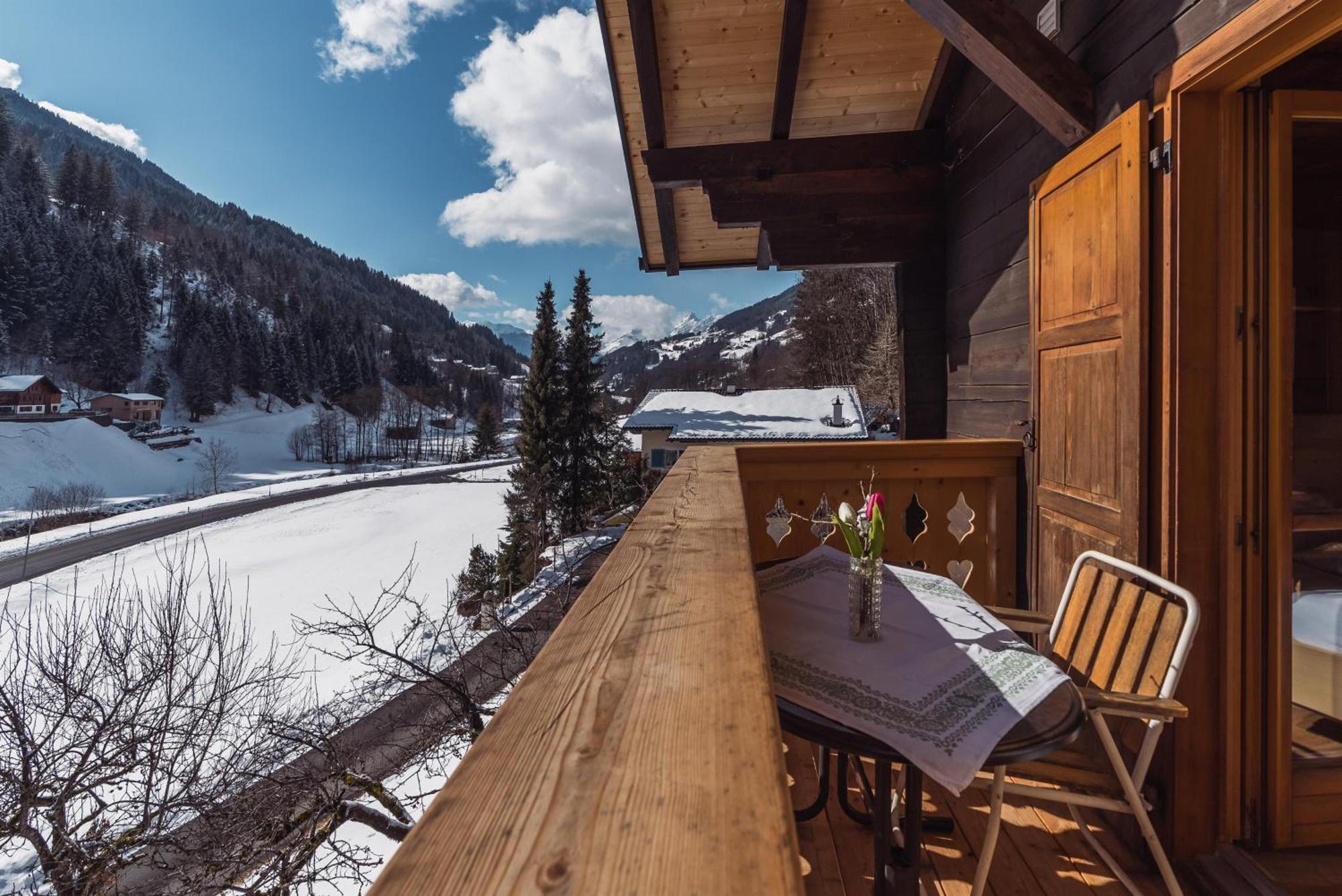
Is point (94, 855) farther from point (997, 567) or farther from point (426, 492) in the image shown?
point (426, 492)

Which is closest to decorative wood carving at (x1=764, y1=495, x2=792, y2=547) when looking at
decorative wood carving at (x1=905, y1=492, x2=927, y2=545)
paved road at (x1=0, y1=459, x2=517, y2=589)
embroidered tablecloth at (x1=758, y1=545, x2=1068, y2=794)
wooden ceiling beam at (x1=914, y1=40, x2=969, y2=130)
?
decorative wood carving at (x1=905, y1=492, x2=927, y2=545)

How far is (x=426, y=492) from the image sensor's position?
3256 centimetres

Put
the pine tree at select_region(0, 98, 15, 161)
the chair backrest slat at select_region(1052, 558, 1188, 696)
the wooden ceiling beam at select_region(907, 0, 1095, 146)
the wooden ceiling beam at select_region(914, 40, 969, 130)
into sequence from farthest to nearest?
the pine tree at select_region(0, 98, 15, 161) → the wooden ceiling beam at select_region(914, 40, 969, 130) → the wooden ceiling beam at select_region(907, 0, 1095, 146) → the chair backrest slat at select_region(1052, 558, 1188, 696)

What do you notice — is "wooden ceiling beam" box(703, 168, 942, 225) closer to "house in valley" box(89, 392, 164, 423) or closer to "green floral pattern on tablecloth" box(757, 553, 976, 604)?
"green floral pattern on tablecloth" box(757, 553, 976, 604)

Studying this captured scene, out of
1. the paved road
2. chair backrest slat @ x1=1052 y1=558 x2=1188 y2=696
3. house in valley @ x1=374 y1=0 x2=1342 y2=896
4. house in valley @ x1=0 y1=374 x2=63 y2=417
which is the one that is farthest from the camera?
house in valley @ x1=0 y1=374 x2=63 y2=417

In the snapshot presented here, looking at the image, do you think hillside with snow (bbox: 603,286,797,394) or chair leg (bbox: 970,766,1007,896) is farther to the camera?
hillside with snow (bbox: 603,286,797,394)

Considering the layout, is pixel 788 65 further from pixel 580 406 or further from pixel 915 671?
pixel 580 406

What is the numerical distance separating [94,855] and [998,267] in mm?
7188

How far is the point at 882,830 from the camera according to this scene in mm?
1335

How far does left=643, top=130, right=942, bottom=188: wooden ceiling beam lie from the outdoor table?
249cm

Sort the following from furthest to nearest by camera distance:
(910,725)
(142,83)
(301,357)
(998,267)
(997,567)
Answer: (301,357), (142,83), (998,267), (997,567), (910,725)

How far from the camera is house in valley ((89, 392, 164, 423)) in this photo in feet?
150

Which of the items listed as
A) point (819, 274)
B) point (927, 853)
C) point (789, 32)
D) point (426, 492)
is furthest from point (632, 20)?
point (426, 492)

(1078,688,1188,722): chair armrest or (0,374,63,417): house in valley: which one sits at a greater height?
(0,374,63,417): house in valley
